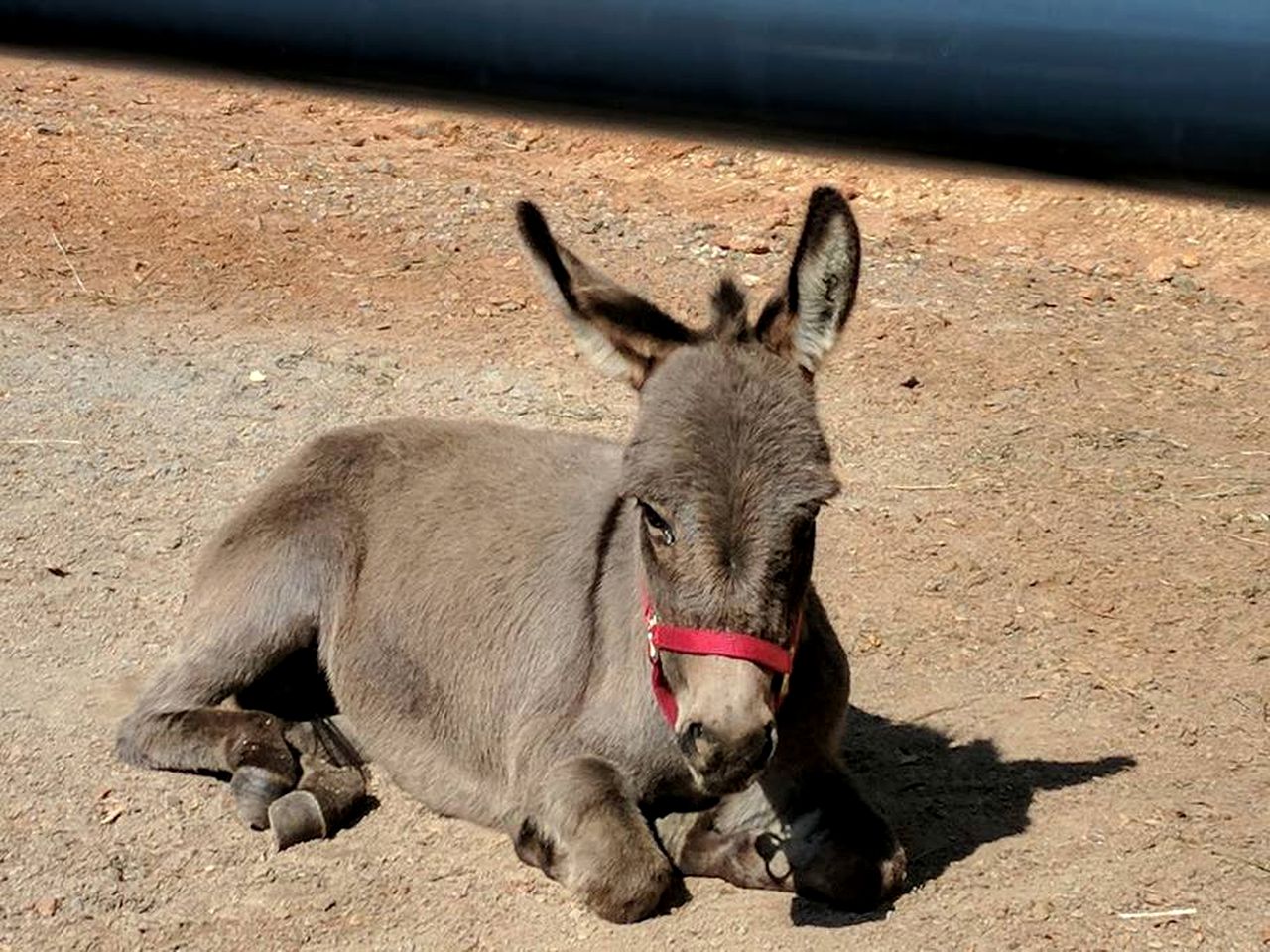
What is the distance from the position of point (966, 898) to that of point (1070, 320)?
536 centimetres

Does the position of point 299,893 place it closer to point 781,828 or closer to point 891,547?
point 781,828

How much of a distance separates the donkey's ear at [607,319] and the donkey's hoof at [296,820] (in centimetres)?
162

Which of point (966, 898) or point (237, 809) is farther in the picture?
point (237, 809)

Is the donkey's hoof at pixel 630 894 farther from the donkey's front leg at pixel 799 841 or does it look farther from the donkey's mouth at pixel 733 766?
the donkey's mouth at pixel 733 766

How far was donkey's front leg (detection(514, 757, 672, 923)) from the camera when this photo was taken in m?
4.59

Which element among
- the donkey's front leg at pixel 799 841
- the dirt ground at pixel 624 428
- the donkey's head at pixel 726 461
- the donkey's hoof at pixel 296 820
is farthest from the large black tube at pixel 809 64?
the donkey's hoof at pixel 296 820

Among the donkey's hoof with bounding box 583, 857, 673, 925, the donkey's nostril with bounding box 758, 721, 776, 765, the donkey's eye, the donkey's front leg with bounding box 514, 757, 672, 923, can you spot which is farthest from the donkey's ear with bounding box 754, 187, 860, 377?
the donkey's hoof with bounding box 583, 857, 673, 925

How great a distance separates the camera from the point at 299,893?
4.82 metres

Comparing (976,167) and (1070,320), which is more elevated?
(976,167)

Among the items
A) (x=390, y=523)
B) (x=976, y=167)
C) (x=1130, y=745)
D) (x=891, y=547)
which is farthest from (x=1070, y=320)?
(x=976, y=167)

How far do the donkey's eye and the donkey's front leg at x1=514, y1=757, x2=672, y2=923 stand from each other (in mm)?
910

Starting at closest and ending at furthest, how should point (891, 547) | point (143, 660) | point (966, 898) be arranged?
point (966, 898) < point (143, 660) < point (891, 547)

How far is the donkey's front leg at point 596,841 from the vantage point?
15.1ft

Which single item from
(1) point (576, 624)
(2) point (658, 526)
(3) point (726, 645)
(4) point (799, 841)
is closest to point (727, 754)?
(3) point (726, 645)
